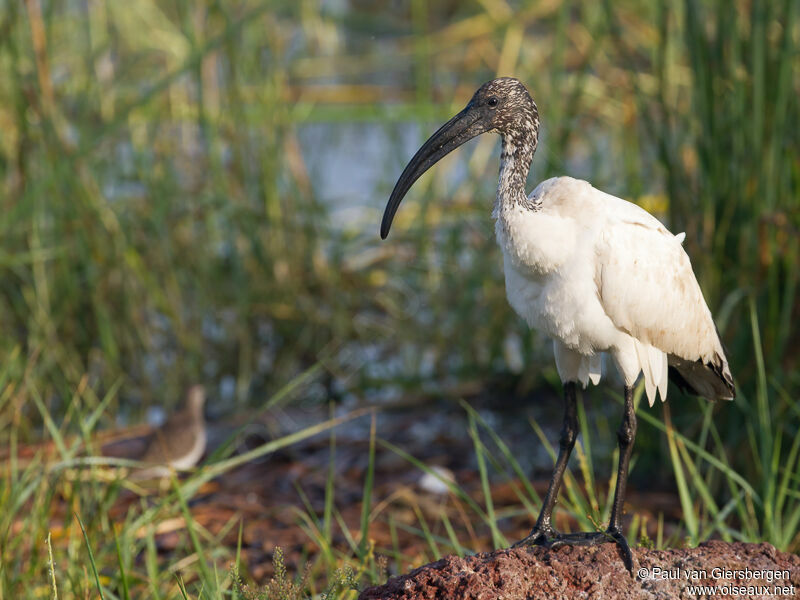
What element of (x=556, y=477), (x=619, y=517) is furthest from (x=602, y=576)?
(x=556, y=477)

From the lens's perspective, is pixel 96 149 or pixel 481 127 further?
pixel 96 149

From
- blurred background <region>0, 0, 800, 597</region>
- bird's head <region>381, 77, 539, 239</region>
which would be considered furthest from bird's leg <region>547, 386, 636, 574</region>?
bird's head <region>381, 77, 539, 239</region>

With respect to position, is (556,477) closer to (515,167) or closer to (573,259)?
(573,259)

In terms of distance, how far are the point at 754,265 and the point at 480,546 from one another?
1.55 metres

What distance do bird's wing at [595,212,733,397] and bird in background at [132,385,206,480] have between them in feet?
8.11

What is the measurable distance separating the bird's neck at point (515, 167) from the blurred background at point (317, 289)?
118 cm

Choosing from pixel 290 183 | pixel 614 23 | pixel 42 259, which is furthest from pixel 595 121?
pixel 42 259

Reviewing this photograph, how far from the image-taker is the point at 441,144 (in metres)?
3.14

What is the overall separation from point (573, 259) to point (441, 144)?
1.59 ft

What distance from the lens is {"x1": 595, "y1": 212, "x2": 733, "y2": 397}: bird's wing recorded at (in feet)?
10.3

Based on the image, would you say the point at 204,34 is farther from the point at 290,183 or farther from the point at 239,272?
the point at 239,272

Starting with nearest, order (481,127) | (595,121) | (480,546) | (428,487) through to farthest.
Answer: (481,127)
(480,546)
(428,487)
(595,121)

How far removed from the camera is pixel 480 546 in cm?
444

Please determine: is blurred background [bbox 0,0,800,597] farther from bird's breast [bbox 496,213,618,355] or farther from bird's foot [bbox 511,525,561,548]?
bird's breast [bbox 496,213,618,355]
